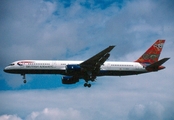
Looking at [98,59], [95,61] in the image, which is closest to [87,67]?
[95,61]

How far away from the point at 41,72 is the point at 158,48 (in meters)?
27.1

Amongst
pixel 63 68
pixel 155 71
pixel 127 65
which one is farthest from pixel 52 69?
pixel 155 71

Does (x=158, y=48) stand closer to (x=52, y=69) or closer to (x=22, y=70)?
(x=52, y=69)

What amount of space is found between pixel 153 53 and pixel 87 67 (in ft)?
57.1

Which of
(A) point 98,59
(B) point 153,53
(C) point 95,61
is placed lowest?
(C) point 95,61

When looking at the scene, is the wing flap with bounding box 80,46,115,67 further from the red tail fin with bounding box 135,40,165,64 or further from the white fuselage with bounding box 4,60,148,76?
the red tail fin with bounding box 135,40,165,64

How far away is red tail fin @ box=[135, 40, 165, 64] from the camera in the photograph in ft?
243

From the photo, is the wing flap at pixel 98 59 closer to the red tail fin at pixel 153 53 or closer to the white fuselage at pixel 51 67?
the white fuselage at pixel 51 67

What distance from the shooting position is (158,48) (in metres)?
76.9

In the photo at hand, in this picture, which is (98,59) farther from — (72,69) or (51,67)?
(51,67)

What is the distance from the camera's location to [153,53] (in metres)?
75.8

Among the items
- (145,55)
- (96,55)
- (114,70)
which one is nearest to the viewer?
(96,55)

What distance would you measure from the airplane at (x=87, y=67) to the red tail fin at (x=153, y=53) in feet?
6.31

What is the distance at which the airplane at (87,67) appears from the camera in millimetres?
65250
